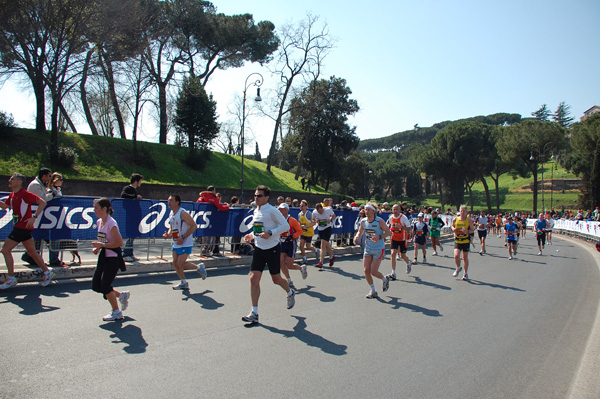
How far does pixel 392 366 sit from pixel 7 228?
763 cm

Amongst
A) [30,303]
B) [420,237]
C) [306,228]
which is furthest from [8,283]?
[420,237]

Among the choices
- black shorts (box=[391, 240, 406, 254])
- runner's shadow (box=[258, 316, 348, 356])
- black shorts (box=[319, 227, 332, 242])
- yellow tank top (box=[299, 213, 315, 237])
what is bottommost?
runner's shadow (box=[258, 316, 348, 356])

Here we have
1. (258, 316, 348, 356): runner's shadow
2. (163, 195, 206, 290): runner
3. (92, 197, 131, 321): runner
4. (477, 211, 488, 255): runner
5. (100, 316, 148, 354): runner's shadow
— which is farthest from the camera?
(477, 211, 488, 255): runner

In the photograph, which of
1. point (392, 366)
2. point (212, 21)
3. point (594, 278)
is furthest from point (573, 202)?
point (392, 366)

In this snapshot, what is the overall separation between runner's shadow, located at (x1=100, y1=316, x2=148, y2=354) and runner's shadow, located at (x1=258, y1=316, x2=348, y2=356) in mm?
1619

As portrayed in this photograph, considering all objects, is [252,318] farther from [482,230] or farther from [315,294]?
[482,230]

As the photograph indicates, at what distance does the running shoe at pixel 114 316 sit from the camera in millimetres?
5530

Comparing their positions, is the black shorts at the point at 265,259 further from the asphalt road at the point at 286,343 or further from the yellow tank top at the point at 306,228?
the yellow tank top at the point at 306,228

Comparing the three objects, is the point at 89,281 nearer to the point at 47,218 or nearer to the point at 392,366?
the point at 47,218

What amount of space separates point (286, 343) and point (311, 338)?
396 millimetres

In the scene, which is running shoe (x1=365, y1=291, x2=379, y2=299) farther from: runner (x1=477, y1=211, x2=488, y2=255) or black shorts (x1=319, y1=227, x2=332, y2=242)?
runner (x1=477, y1=211, x2=488, y2=255)

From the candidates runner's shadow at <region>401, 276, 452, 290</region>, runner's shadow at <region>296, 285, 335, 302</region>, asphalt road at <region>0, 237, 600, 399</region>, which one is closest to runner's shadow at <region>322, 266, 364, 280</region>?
runner's shadow at <region>401, 276, 452, 290</region>

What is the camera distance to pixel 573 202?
79000 mm

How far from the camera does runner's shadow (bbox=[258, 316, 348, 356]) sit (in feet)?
16.1
